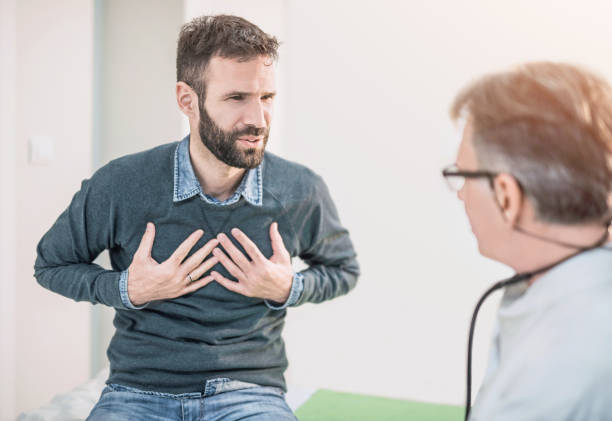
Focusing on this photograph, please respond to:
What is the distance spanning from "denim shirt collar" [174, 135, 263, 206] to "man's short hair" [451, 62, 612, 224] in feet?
2.61

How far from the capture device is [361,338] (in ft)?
9.44

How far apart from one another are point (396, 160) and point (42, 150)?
4.95 ft

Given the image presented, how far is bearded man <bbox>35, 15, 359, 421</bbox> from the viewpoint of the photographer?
1434mm

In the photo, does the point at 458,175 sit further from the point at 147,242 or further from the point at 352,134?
the point at 352,134

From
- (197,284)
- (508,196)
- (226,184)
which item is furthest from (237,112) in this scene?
(508,196)

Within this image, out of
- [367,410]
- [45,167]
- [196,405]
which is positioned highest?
[45,167]

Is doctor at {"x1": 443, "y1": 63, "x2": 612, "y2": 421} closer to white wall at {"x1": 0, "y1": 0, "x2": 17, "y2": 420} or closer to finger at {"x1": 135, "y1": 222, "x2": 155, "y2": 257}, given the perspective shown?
finger at {"x1": 135, "y1": 222, "x2": 155, "y2": 257}

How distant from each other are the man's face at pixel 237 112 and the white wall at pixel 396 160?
1.36 metres

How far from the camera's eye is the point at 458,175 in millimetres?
912

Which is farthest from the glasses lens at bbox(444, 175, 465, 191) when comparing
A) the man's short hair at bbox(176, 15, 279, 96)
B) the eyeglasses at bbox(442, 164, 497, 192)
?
the man's short hair at bbox(176, 15, 279, 96)

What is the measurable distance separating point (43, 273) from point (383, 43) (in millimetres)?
1880

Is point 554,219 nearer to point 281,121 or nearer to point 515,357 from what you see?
point 515,357

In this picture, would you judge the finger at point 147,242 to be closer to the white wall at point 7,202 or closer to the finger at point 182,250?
the finger at point 182,250

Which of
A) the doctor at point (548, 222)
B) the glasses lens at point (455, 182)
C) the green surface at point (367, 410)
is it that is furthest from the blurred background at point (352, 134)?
the doctor at point (548, 222)
